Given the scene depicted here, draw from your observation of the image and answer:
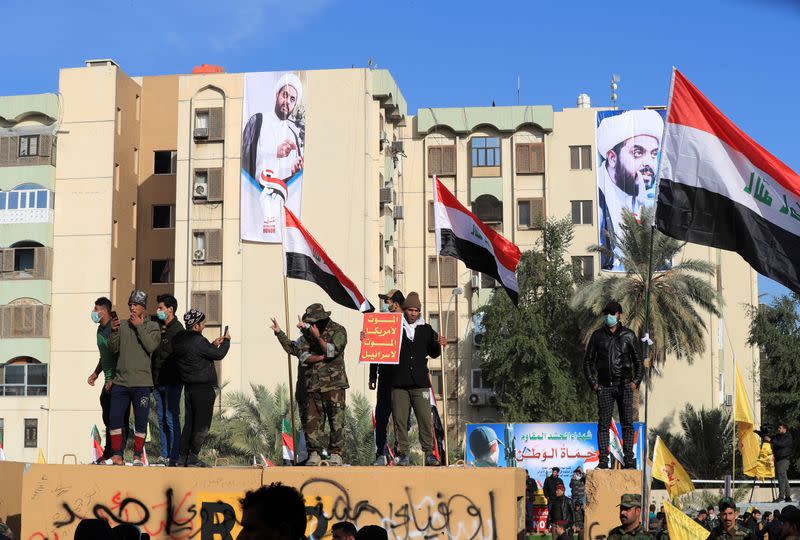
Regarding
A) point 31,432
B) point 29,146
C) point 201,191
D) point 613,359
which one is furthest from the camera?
point 29,146

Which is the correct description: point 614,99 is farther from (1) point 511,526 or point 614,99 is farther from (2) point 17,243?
(1) point 511,526

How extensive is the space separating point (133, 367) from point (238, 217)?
41509 mm

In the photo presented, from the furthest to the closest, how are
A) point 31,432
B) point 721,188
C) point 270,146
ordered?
point 270,146
point 31,432
point 721,188

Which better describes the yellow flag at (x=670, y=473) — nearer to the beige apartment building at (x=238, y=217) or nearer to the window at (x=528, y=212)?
the beige apartment building at (x=238, y=217)

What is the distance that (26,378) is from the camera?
53.2 m

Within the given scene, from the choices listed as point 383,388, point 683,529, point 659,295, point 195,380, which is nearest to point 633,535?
point 683,529

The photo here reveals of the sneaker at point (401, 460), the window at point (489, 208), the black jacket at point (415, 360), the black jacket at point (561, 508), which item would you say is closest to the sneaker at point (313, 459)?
the sneaker at point (401, 460)

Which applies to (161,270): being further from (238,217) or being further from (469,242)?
(469,242)

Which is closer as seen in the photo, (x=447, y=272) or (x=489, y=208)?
(x=447, y=272)

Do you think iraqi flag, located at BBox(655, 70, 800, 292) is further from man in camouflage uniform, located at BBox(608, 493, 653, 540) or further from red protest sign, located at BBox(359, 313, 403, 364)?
A: red protest sign, located at BBox(359, 313, 403, 364)

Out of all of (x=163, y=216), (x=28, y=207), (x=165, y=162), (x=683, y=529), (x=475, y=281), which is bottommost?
(x=683, y=529)

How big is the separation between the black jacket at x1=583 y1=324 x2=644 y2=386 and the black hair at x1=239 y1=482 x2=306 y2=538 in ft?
27.9

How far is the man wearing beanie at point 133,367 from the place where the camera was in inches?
509

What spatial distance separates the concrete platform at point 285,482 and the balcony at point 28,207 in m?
43.5
